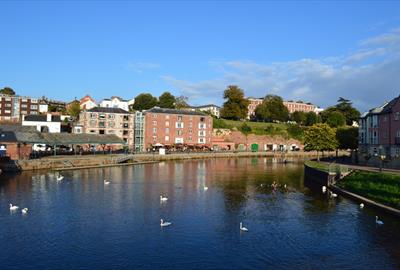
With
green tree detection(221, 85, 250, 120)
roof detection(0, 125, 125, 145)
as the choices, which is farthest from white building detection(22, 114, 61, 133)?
green tree detection(221, 85, 250, 120)

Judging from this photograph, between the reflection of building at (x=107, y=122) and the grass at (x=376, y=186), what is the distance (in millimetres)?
76851

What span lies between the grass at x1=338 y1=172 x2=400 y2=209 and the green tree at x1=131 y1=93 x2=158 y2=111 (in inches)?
4523

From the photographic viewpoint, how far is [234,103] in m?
153

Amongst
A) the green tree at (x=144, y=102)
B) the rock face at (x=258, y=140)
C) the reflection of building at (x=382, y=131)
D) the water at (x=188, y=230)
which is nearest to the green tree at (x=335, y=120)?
the rock face at (x=258, y=140)

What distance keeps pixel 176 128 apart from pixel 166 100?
130ft

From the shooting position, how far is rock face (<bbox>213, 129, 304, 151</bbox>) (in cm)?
14081

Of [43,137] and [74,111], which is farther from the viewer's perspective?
[74,111]

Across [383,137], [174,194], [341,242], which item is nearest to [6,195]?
[174,194]

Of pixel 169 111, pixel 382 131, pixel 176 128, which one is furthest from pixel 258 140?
pixel 382 131

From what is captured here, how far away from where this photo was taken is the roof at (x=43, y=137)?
7400 centimetres

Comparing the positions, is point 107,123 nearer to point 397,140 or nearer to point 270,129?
point 270,129


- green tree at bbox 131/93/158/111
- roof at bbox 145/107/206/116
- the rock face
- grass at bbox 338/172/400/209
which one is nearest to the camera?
grass at bbox 338/172/400/209

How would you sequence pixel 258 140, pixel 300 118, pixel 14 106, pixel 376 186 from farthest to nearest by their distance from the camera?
pixel 300 118
pixel 14 106
pixel 258 140
pixel 376 186

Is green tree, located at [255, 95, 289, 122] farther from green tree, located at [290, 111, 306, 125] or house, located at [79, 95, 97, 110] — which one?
house, located at [79, 95, 97, 110]
